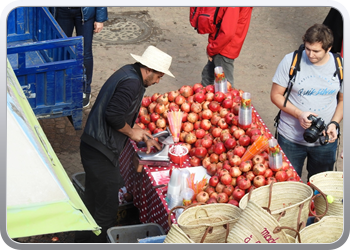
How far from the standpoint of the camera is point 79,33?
21.6 ft

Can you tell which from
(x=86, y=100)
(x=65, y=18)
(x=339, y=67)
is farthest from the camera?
(x=86, y=100)

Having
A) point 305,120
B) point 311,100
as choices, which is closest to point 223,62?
point 311,100

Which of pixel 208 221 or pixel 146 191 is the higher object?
pixel 208 221

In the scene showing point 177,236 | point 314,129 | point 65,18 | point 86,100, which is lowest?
point 86,100

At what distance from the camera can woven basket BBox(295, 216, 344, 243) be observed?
3.42 metres

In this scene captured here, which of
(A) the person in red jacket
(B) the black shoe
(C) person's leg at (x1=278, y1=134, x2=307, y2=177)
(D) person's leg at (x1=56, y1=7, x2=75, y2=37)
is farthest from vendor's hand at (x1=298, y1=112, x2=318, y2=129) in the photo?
(D) person's leg at (x1=56, y1=7, x2=75, y2=37)

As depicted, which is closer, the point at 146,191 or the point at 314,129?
the point at 314,129

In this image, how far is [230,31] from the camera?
5.80 metres

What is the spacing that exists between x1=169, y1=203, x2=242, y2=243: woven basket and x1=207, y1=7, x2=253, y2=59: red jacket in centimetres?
288

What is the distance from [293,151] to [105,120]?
1857mm

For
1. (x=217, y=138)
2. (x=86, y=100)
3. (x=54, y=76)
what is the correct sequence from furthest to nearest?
1. (x=86, y=100)
2. (x=54, y=76)
3. (x=217, y=138)

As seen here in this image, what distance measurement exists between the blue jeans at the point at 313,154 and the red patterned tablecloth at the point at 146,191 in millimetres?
256

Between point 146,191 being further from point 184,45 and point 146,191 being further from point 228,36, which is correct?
point 184,45
